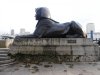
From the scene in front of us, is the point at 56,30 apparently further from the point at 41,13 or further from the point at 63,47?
the point at 41,13

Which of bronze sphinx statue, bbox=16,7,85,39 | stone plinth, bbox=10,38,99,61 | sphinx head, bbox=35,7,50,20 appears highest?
sphinx head, bbox=35,7,50,20

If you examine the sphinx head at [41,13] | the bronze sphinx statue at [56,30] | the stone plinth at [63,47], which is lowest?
the stone plinth at [63,47]

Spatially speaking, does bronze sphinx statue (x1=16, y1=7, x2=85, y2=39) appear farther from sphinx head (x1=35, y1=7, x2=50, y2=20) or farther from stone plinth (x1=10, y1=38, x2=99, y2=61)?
stone plinth (x1=10, y1=38, x2=99, y2=61)

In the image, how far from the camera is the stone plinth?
9.66 meters

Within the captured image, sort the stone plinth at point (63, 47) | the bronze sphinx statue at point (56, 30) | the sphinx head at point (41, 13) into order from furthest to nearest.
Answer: the sphinx head at point (41, 13), the bronze sphinx statue at point (56, 30), the stone plinth at point (63, 47)

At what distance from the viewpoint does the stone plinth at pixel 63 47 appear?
9.66 m

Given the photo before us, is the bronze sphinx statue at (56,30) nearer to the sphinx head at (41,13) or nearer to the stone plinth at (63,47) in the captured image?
the sphinx head at (41,13)

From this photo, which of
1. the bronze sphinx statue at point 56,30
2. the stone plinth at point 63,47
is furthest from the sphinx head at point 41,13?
the stone plinth at point 63,47

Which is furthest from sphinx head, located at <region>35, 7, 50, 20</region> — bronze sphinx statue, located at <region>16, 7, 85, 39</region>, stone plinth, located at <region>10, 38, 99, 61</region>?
stone plinth, located at <region>10, 38, 99, 61</region>

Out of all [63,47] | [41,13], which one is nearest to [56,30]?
[63,47]

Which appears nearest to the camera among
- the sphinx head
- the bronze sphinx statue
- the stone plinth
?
the stone plinth

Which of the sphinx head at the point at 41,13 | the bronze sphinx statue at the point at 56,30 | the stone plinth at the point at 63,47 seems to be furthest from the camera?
the sphinx head at the point at 41,13

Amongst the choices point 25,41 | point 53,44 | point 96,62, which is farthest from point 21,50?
point 96,62

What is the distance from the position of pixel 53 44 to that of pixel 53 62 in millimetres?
973
